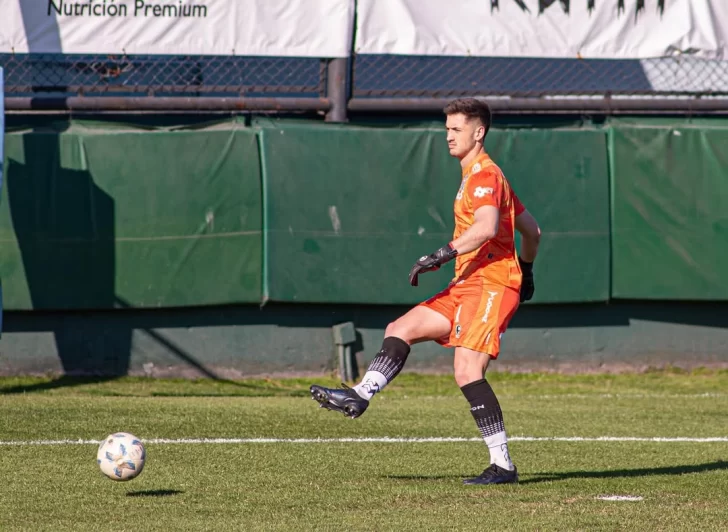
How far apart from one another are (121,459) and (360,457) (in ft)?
6.04

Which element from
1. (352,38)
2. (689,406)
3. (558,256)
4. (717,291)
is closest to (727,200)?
(717,291)

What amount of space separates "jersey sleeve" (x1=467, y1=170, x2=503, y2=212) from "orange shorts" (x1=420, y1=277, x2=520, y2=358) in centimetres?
45

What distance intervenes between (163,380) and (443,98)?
403 cm

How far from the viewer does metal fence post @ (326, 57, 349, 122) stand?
449 inches

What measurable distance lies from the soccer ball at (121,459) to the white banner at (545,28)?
667 cm

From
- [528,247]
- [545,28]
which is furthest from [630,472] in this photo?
[545,28]

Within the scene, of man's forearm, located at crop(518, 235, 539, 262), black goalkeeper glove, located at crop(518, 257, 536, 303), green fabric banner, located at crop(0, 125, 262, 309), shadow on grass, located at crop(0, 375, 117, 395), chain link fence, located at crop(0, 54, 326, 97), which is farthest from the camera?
chain link fence, located at crop(0, 54, 326, 97)

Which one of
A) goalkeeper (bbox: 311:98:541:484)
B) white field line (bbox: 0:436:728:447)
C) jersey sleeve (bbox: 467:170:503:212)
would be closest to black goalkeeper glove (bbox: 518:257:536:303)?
goalkeeper (bbox: 311:98:541:484)

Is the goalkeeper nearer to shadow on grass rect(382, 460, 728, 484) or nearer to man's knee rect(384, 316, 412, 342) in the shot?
man's knee rect(384, 316, 412, 342)

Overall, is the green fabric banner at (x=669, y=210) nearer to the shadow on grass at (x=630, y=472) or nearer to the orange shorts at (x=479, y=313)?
the shadow on grass at (x=630, y=472)

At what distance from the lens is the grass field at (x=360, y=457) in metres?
5.03

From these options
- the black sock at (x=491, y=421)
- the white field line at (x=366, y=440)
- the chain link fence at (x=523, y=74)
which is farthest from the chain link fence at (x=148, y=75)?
the black sock at (x=491, y=421)

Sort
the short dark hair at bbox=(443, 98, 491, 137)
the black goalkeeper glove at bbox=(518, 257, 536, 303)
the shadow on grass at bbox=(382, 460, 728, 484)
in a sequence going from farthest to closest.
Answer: the black goalkeeper glove at bbox=(518, 257, 536, 303) < the shadow on grass at bbox=(382, 460, 728, 484) < the short dark hair at bbox=(443, 98, 491, 137)

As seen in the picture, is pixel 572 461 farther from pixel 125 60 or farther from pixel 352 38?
pixel 125 60
